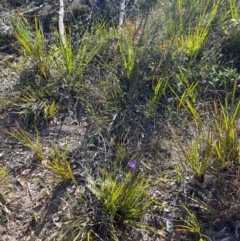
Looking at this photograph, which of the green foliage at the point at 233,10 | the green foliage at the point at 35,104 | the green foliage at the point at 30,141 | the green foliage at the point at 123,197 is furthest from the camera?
the green foliage at the point at 233,10

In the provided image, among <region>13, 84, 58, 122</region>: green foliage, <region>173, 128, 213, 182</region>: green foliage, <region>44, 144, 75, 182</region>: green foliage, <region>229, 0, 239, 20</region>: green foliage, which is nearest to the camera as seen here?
<region>173, 128, 213, 182</region>: green foliage

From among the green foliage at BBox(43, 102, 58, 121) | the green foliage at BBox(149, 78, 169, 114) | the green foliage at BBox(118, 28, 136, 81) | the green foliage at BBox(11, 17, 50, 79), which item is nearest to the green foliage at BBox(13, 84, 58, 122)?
the green foliage at BBox(43, 102, 58, 121)

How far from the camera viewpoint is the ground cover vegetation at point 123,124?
1904 mm

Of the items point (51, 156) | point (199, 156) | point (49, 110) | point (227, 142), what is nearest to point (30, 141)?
point (51, 156)

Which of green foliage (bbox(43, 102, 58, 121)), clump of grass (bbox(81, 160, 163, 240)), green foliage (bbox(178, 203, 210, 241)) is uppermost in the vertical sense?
green foliage (bbox(43, 102, 58, 121))

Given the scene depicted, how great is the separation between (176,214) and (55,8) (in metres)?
2.04

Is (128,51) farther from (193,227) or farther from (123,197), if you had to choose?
(193,227)

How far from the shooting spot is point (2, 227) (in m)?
2.00

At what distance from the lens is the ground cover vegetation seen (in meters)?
1.90

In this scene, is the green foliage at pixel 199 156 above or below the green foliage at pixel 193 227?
above

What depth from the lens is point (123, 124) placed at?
2344 millimetres

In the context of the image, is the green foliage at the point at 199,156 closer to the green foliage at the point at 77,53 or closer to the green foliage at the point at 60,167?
the green foliage at the point at 60,167

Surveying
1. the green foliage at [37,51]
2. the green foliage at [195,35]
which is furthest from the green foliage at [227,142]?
the green foliage at [37,51]

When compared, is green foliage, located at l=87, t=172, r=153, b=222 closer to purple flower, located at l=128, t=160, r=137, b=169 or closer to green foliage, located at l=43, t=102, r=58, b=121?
purple flower, located at l=128, t=160, r=137, b=169
